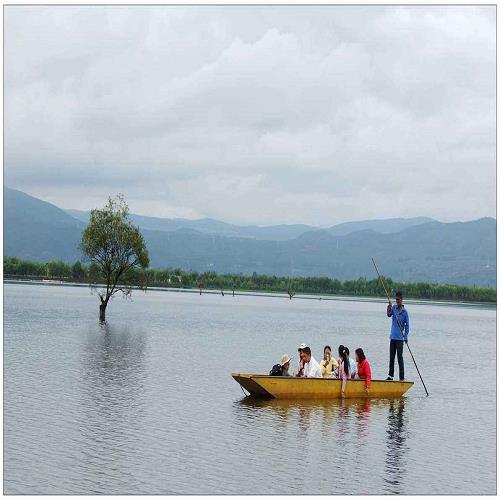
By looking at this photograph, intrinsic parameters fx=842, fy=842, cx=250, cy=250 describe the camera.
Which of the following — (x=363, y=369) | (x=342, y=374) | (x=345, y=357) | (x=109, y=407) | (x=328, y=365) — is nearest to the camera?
(x=109, y=407)

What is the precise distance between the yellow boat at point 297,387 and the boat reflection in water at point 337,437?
27 cm

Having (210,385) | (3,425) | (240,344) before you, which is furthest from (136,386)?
(240,344)

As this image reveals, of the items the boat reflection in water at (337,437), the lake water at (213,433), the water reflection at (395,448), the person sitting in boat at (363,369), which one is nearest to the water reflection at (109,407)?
the lake water at (213,433)

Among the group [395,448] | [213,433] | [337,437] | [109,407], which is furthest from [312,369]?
[395,448]

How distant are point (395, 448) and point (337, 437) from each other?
1.77 metres

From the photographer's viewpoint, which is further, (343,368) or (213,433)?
(343,368)

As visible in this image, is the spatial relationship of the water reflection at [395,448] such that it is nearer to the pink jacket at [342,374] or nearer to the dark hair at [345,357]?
the pink jacket at [342,374]

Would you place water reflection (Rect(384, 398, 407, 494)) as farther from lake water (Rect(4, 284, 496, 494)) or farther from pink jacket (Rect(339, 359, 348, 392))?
pink jacket (Rect(339, 359, 348, 392))

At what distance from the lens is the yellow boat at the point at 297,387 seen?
95.3ft

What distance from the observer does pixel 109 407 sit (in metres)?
26.5

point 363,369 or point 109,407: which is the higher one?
point 363,369

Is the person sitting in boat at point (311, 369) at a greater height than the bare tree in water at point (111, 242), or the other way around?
the bare tree in water at point (111, 242)

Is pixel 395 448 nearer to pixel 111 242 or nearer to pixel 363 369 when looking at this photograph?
pixel 363 369

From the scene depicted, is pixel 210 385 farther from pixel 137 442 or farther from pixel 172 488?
pixel 172 488
